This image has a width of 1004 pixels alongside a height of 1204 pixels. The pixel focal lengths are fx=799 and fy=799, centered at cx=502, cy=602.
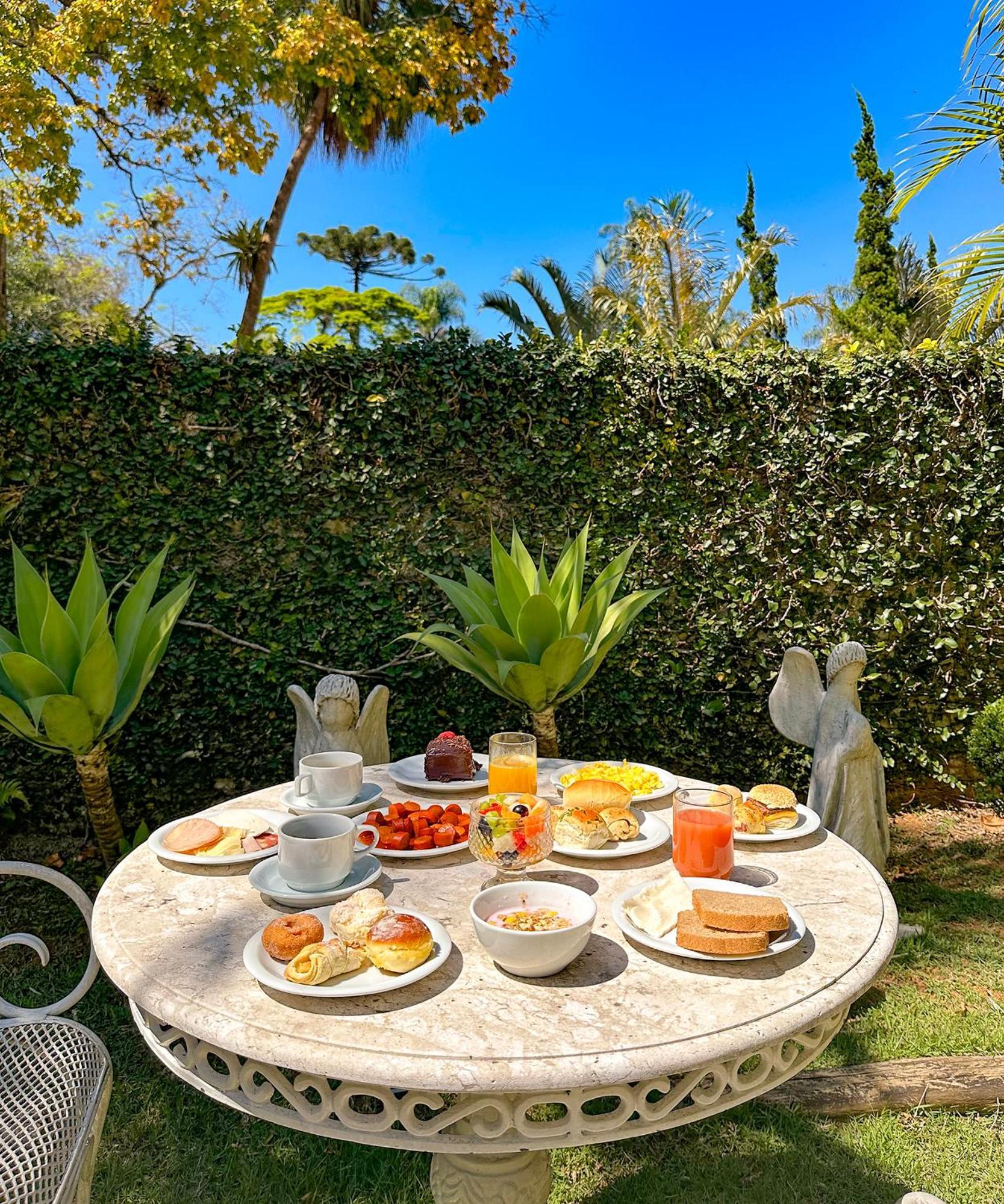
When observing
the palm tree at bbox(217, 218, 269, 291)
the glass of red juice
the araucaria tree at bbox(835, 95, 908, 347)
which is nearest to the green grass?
the glass of red juice

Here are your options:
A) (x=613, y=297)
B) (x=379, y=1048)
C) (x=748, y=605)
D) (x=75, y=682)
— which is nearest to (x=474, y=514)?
(x=748, y=605)

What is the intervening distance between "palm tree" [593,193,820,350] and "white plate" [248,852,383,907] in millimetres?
13700

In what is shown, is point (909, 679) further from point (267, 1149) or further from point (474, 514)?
point (267, 1149)

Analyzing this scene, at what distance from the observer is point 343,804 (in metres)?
1.77

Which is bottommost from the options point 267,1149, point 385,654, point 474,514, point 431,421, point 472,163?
point 267,1149

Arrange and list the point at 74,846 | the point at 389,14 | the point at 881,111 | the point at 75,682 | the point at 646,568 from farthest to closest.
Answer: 1. the point at 881,111
2. the point at 389,14
3. the point at 646,568
4. the point at 74,846
5. the point at 75,682

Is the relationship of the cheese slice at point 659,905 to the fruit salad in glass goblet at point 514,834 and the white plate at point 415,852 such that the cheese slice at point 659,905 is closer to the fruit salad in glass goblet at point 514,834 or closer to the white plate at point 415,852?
the fruit salad in glass goblet at point 514,834

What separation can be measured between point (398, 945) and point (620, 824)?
0.62m

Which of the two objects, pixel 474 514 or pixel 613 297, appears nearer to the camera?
pixel 474 514

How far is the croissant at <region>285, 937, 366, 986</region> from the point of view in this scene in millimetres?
1083

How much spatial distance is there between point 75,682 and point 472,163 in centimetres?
2459

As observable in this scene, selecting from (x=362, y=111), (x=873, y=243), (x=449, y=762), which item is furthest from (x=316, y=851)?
(x=873, y=243)

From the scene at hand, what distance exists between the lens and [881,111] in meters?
17.3

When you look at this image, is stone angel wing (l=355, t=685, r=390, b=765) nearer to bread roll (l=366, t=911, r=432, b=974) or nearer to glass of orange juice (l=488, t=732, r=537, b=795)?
glass of orange juice (l=488, t=732, r=537, b=795)
